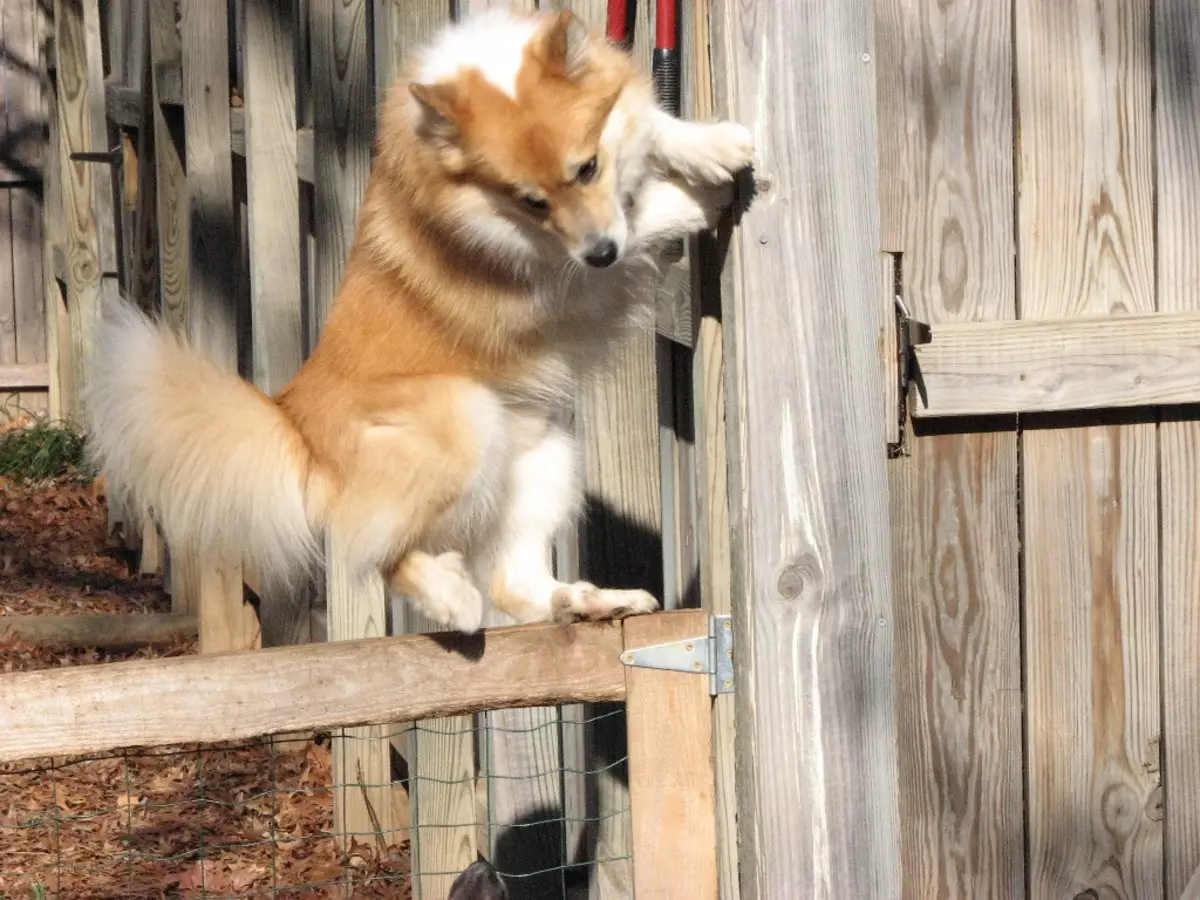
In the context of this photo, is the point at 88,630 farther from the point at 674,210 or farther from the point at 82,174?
the point at 674,210

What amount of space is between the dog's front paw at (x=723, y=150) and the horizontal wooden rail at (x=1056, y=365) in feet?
1.76

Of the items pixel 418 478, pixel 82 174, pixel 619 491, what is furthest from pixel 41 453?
pixel 418 478

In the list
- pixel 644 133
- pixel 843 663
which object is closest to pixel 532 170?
pixel 644 133

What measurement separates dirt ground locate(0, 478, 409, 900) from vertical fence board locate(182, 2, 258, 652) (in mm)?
526

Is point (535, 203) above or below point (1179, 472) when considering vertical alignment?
above

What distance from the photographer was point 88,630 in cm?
549

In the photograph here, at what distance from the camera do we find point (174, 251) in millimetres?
5480

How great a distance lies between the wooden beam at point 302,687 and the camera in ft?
6.88

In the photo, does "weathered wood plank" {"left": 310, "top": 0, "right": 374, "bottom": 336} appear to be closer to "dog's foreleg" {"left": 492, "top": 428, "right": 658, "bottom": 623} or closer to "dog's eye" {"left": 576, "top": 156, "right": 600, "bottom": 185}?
"dog's foreleg" {"left": 492, "top": 428, "right": 658, "bottom": 623}

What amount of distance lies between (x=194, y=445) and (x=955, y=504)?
4.60 feet

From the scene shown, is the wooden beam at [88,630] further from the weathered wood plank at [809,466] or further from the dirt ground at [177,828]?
the weathered wood plank at [809,466]

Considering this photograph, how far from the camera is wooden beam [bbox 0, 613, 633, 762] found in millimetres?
2096

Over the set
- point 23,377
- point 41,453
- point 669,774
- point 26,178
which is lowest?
point 669,774

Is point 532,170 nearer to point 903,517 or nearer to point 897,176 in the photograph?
point 897,176
